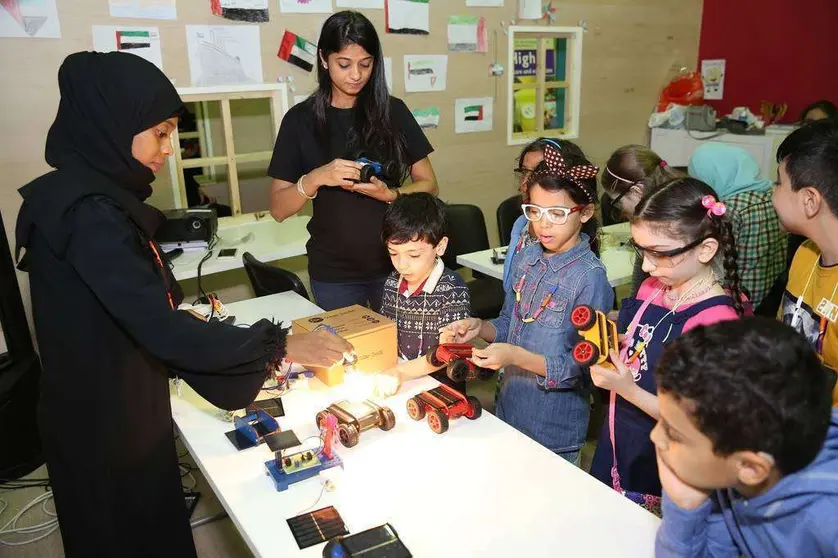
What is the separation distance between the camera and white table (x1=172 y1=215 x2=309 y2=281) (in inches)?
127

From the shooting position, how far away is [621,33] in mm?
5277

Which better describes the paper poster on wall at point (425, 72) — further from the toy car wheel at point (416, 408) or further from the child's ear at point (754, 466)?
the child's ear at point (754, 466)

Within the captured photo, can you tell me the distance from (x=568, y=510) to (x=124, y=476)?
40.7 inches

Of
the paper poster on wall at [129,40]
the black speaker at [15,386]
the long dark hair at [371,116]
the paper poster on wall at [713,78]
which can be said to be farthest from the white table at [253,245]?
the paper poster on wall at [713,78]

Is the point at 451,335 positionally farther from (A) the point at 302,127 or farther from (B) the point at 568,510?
(A) the point at 302,127

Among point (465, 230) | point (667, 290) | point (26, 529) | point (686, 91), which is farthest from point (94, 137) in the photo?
point (686, 91)

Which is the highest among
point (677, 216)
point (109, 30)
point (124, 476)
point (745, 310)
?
point (109, 30)

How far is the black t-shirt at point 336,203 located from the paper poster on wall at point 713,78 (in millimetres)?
4433

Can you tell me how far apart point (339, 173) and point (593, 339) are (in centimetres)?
116

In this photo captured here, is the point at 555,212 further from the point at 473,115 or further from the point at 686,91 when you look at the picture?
the point at 686,91

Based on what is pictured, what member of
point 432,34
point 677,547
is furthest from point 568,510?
point 432,34

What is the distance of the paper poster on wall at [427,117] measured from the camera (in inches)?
172

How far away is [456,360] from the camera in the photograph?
183 centimetres

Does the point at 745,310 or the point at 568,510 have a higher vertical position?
the point at 745,310
